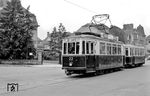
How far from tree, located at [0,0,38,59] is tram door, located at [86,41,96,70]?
78.9 ft

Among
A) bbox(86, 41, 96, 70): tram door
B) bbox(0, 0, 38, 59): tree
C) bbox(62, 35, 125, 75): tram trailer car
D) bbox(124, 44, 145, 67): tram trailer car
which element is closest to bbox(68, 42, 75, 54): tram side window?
bbox(62, 35, 125, 75): tram trailer car

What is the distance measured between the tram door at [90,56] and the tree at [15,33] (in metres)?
24.1

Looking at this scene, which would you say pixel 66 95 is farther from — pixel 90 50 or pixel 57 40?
pixel 57 40

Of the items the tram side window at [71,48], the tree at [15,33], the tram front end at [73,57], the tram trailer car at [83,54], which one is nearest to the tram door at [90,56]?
the tram trailer car at [83,54]

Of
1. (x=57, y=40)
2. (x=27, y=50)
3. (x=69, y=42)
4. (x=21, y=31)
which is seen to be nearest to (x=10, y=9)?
(x=21, y=31)

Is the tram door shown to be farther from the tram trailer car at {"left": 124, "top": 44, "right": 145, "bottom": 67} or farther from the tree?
the tree

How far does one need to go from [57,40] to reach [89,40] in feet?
137

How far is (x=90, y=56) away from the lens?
2030 cm

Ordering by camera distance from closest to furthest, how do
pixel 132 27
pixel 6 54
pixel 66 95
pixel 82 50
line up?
pixel 66 95
pixel 82 50
pixel 6 54
pixel 132 27

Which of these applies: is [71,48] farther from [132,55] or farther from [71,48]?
[132,55]

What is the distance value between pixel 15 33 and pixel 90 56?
25.5 m

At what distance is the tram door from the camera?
20.0 metres

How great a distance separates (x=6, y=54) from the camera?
43.4 metres

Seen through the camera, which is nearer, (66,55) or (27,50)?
(66,55)
